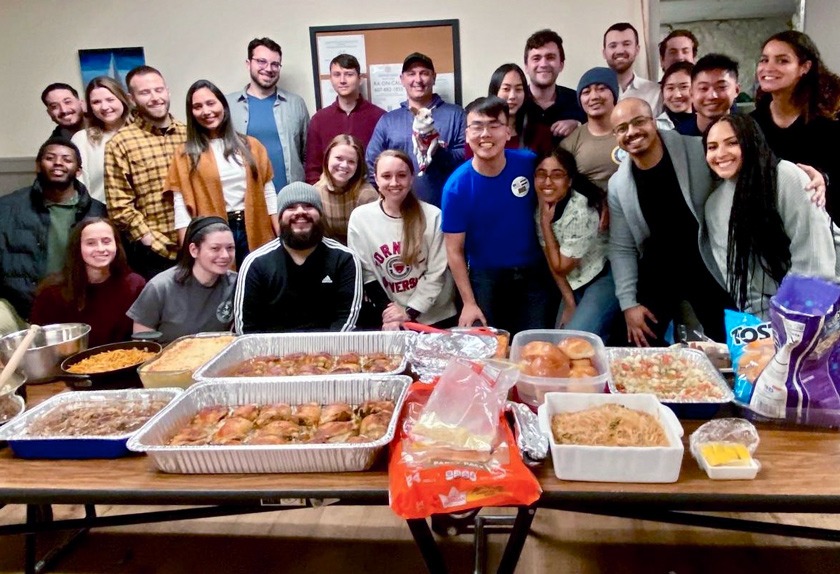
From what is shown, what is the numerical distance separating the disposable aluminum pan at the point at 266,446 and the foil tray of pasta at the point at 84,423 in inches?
3.5

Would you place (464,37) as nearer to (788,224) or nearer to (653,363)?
(788,224)

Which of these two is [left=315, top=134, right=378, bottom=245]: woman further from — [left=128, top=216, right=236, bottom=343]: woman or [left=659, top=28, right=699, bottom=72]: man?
[left=659, top=28, right=699, bottom=72]: man

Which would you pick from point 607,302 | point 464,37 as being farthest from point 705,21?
point 607,302

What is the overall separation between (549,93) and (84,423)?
9.41 ft

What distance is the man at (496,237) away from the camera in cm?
288

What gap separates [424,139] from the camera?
348 centimetres

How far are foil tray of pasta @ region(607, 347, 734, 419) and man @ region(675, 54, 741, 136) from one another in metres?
1.51

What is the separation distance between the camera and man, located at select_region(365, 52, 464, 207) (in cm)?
354

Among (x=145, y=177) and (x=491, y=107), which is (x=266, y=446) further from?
(x=145, y=177)

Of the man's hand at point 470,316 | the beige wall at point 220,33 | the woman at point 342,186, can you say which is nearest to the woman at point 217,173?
the woman at point 342,186

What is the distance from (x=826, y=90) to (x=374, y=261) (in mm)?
2067

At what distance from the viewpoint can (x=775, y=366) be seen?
5.20 feet

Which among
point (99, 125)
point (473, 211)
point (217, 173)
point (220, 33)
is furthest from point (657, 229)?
point (220, 33)

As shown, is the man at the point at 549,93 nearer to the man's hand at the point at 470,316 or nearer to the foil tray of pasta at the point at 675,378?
the man's hand at the point at 470,316
